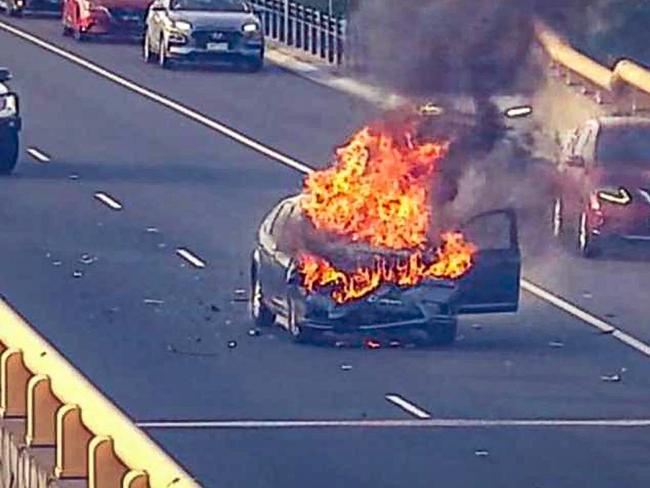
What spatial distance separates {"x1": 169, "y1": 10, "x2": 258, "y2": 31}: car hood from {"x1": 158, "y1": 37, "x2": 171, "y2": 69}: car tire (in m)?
0.65

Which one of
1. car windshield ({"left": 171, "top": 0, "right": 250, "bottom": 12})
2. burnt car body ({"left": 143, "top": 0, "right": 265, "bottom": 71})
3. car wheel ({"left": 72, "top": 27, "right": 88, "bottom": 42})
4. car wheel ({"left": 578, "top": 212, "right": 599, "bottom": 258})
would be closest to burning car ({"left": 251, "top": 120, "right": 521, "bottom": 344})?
car wheel ({"left": 578, "top": 212, "right": 599, "bottom": 258})

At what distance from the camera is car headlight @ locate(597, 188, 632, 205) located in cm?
3466

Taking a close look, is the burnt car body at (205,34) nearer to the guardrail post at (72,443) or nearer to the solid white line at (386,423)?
the solid white line at (386,423)

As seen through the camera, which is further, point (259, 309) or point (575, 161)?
point (259, 309)

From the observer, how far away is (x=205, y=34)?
185 feet

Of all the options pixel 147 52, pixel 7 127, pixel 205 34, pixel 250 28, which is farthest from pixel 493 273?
pixel 147 52

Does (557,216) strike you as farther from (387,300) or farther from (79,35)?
(79,35)

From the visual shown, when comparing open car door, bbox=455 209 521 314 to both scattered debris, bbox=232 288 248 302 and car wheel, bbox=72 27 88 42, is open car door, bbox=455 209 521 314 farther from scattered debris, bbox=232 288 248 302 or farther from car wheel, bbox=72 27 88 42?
car wheel, bbox=72 27 88 42

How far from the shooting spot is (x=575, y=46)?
908 inches

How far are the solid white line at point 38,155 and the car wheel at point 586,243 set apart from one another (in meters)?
12.5

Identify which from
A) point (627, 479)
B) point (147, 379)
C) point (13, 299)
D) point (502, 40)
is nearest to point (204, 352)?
point (147, 379)

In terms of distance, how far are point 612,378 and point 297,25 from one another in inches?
1191

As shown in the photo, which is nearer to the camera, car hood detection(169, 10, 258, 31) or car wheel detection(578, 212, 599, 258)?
car wheel detection(578, 212, 599, 258)

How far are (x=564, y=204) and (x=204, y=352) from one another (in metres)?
4.21
